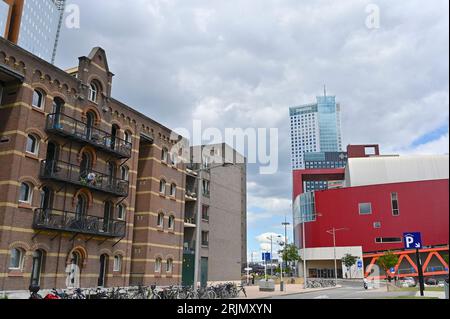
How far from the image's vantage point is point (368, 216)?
76875 mm

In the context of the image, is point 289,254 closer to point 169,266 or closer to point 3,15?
point 169,266

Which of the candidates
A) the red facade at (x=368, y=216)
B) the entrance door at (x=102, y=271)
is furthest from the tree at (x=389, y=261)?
the entrance door at (x=102, y=271)

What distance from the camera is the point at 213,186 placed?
181 feet

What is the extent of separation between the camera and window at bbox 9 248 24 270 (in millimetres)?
23266

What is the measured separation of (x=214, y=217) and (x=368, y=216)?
3603 cm

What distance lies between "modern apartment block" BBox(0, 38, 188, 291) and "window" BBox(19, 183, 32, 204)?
6 centimetres

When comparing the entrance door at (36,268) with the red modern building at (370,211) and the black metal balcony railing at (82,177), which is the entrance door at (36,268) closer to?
the black metal balcony railing at (82,177)

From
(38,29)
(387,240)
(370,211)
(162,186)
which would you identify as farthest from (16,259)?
(387,240)

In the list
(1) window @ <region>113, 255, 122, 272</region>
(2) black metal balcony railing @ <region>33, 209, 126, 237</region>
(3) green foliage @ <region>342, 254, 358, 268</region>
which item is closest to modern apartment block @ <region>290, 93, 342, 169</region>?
(2) black metal balcony railing @ <region>33, 209, 126, 237</region>

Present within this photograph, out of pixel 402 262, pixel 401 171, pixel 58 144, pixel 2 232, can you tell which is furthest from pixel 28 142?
pixel 401 171

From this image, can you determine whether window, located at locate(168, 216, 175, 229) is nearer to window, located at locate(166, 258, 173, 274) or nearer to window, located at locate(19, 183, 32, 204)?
window, located at locate(166, 258, 173, 274)
